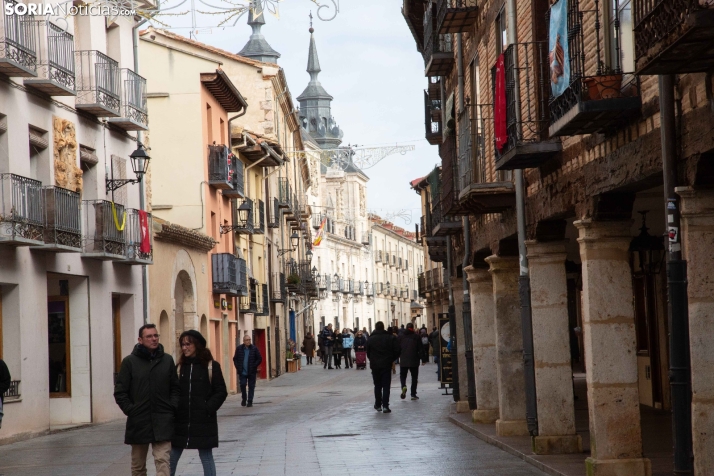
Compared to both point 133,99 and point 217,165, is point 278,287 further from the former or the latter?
point 133,99

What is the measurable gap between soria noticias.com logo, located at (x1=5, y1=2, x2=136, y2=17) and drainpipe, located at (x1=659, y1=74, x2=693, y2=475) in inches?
407

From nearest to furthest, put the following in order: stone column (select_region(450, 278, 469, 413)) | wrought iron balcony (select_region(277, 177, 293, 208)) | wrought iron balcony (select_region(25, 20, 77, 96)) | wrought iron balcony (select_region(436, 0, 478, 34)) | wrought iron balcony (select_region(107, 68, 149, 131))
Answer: wrought iron balcony (select_region(436, 0, 478, 34))
wrought iron balcony (select_region(25, 20, 77, 96))
stone column (select_region(450, 278, 469, 413))
wrought iron balcony (select_region(107, 68, 149, 131))
wrought iron balcony (select_region(277, 177, 293, 208))

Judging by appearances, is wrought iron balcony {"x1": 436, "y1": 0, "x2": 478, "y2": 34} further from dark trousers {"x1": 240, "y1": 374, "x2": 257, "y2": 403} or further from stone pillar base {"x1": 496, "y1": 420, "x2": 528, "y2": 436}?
dark trousers {"x1": 240, "y1": 374, "x2": 257, "y2": 403}

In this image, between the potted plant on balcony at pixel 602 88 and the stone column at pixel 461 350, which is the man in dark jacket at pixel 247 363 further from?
the potted plant on balcony at pixel 602 88

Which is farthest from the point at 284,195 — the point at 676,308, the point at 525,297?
the point at 676,308

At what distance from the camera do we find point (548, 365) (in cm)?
1415

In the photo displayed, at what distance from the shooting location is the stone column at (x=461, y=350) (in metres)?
22.0

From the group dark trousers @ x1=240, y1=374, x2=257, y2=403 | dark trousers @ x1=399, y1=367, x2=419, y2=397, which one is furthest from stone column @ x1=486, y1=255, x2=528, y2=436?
dark trousers @ x1=240, y1=374, x2=257, y2=403

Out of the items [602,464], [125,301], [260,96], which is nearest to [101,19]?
[125,301]

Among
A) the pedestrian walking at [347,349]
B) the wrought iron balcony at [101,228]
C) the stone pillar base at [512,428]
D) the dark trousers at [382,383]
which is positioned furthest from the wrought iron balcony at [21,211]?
the pedestrian walking at [347,349]

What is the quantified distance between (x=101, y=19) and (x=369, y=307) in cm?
7791

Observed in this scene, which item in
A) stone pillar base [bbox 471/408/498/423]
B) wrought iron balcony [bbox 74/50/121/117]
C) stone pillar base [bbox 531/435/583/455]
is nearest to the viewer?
stone pillar base [bbox 531/435/583/455]

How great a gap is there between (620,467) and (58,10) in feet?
48.1

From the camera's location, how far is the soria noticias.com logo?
18844mm
